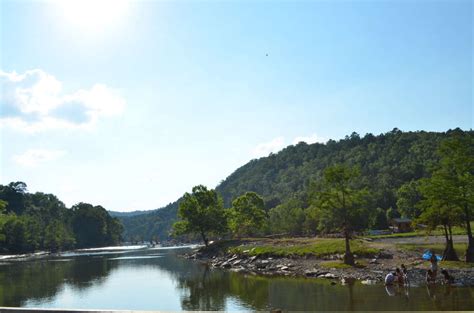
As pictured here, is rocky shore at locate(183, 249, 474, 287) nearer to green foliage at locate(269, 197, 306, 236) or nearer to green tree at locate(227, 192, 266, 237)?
green tree at locate(227, 192, 266, 237)

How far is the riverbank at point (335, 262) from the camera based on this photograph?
128 ft

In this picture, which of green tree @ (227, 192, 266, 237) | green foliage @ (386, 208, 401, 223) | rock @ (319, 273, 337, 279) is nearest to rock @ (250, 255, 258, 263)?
rock @ (319, 273, 337, 279)

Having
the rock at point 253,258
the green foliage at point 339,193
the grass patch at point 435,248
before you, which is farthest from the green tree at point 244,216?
the grass patch at point 435,248

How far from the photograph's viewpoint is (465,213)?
→ 43.2 metres

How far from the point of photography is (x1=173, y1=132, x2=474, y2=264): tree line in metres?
43.0

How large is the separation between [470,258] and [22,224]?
431 ft

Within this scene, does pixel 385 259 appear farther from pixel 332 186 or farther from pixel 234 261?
pixel 234 261

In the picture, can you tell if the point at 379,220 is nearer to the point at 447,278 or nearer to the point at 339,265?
the point at 339,265

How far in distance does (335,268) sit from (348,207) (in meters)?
9.55

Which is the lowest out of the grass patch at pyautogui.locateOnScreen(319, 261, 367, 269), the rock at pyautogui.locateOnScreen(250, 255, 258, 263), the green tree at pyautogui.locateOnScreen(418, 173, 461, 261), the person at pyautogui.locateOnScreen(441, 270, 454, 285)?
the rock at pyautogui.locateOnScreen(250, 255, 258, 263)

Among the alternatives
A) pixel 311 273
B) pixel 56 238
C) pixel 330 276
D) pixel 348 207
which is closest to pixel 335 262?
pixel 311 273

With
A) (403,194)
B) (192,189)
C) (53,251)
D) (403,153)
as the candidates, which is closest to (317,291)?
(192,189)

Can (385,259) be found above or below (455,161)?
below

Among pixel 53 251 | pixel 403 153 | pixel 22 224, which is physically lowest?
pixel 53 251
